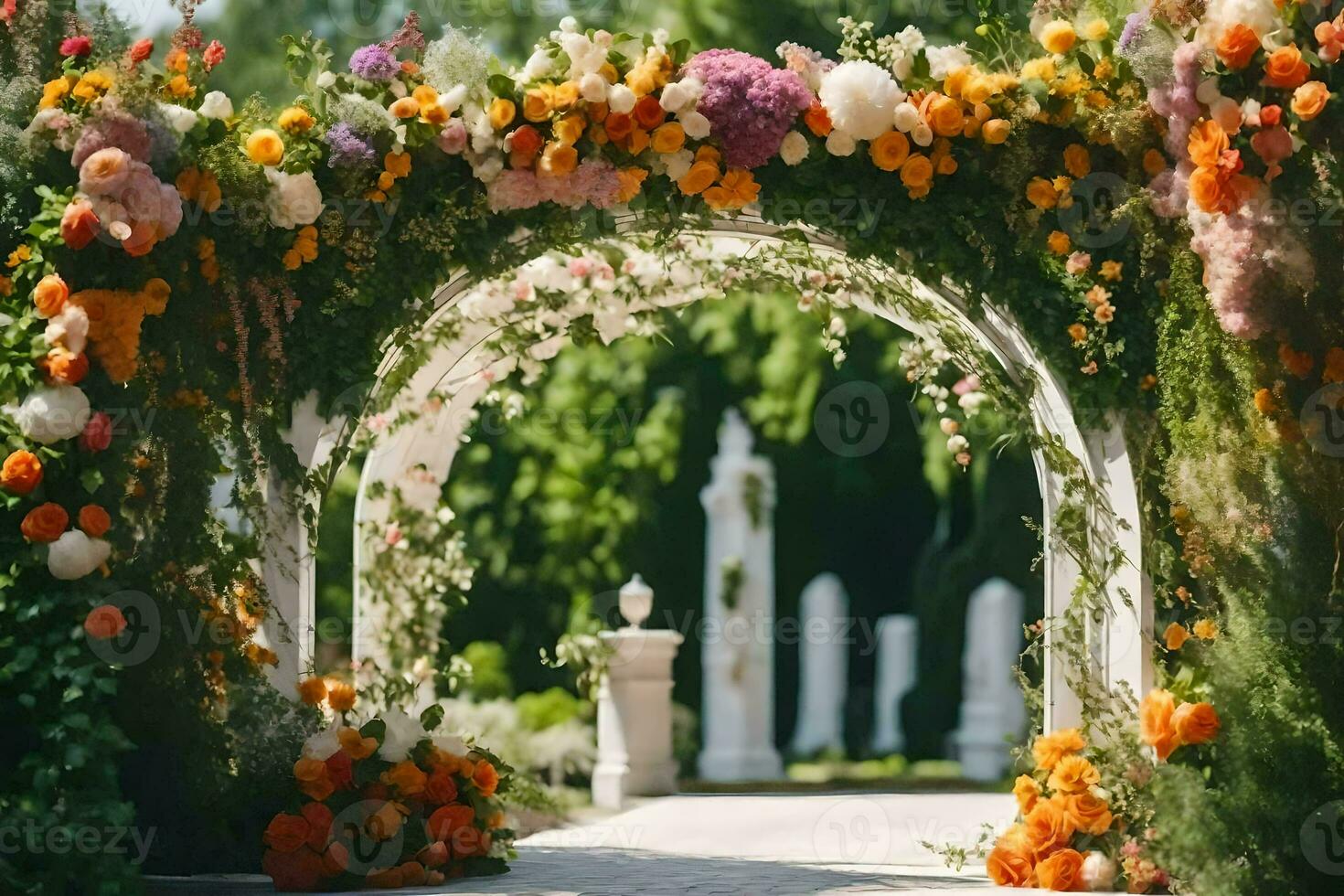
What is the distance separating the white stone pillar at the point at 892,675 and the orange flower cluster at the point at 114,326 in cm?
822

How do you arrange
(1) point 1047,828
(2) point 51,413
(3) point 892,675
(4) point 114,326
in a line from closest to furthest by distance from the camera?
(2) point 51,413, (4) point 114,326, (1) point 1047,828, (3) point 892,675

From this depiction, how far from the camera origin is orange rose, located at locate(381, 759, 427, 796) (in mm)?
5926

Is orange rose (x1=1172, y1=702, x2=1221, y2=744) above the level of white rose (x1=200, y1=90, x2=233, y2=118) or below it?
below

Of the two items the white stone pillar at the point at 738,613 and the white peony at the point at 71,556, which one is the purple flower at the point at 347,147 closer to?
the white peony at the point at 71,556

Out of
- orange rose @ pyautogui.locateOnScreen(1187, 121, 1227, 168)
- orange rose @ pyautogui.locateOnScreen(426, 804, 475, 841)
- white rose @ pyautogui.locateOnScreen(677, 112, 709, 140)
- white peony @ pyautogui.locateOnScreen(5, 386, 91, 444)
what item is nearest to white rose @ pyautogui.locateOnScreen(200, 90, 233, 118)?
white peony @ pyautogui.locateOnScreen(5, 386, 91, 444)

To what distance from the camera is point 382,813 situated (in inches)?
228

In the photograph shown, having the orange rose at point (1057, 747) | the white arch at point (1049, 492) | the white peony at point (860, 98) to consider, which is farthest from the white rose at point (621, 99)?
the orange rose at point (1057, 747)

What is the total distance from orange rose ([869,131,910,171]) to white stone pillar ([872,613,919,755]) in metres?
7.08

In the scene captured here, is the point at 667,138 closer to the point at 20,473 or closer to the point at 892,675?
the point at 20,473

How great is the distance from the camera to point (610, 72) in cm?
589

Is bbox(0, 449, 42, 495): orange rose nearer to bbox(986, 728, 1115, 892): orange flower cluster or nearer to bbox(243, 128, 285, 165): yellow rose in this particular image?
bbox(243, 128, 285, 165): yellow rose

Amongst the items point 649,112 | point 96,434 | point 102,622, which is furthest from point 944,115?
point 102,622

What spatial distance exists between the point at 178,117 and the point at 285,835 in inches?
92.8

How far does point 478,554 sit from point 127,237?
7.24 metres
